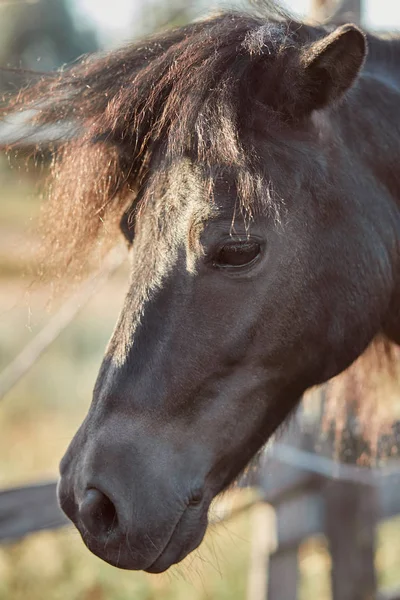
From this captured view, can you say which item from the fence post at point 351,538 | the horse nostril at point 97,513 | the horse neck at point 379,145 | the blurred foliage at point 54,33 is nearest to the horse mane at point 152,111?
the horse neck at point 379,145

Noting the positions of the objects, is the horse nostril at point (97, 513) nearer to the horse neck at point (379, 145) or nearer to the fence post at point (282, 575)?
the horse neck at point (379, 145)

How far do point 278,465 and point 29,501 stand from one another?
3.92 ft

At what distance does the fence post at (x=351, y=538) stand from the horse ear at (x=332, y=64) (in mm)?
2020

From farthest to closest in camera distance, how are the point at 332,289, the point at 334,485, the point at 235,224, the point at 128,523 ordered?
the point at 334,485, the point at 332,289, the point at 235,224, the point at 128,523

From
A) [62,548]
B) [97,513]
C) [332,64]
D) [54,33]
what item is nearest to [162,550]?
[97,513]

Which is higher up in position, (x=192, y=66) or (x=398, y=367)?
(x=192, y=66)

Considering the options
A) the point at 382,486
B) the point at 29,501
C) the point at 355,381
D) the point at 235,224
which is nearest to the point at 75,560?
the point at 29,501

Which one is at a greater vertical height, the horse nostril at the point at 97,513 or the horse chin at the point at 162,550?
the horse nostril at the point at 97,513

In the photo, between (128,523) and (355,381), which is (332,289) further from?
(355,381)

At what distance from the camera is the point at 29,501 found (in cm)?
265

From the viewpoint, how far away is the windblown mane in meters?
1.64

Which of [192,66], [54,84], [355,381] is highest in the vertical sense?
[192,66]

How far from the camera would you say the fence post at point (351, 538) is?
3.11m

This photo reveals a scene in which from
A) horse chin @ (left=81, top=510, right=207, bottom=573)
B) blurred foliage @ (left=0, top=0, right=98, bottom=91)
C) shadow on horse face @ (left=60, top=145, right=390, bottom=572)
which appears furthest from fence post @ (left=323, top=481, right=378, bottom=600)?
blurred foliage @ (left=0, top=0, right=98, bottom=91)
